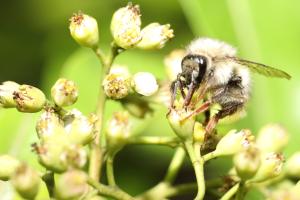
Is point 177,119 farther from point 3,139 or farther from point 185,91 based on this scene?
point 3,139

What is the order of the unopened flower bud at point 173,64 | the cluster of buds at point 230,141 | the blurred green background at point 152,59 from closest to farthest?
the cluster of buds at point 230,141 < the unopened flower bud at point 173,64 < the blurred green background at point 152,59

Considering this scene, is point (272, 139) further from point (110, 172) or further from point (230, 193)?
point (110, 172)

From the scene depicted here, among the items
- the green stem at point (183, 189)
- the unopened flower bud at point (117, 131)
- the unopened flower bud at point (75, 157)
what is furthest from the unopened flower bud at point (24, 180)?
the green stem at point (183, 189)

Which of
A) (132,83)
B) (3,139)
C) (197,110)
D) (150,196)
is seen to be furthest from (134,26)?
(3,139)

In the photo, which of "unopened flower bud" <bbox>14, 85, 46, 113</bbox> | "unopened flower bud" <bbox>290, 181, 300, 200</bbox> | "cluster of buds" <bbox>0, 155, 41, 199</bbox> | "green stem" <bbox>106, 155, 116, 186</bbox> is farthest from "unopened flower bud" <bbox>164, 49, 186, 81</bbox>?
"cluster of buds" <bbox>0, 155, 41, 199</bbox>

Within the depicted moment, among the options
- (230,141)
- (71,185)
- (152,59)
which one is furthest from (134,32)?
(152,59)

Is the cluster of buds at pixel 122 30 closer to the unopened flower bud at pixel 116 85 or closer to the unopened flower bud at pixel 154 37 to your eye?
the unopened flower bud at pixel 154 37

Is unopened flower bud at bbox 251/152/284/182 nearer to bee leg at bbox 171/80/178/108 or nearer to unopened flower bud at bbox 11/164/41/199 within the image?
bee leg at bbox 171/80/178/108
